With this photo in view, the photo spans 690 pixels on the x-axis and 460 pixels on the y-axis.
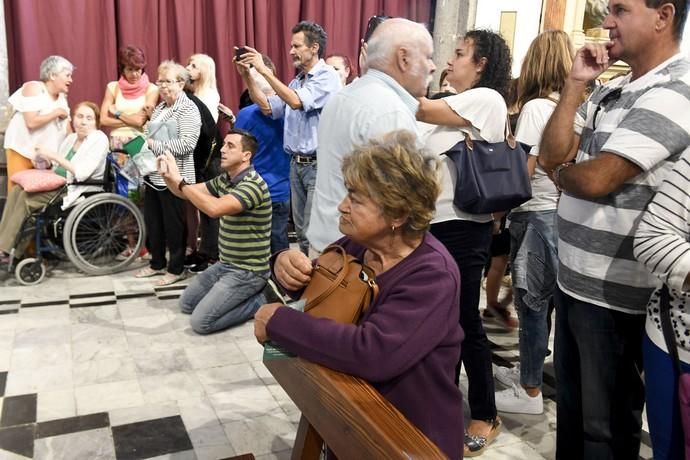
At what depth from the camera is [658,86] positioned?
4.46 feet

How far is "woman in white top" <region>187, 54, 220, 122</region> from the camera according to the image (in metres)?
4.43

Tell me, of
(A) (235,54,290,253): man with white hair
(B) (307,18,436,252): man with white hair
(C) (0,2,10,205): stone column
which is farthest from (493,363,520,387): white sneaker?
(C) (0,2,10,205): stone column

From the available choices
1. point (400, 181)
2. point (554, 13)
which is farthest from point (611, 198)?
point (554, 13)

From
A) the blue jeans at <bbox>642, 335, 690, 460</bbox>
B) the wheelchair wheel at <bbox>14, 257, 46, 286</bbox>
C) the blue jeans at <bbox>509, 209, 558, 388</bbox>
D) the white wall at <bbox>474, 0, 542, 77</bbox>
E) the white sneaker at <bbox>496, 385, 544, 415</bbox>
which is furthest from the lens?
the white wall at <bbox>474, 0, 542, 77</bbox>

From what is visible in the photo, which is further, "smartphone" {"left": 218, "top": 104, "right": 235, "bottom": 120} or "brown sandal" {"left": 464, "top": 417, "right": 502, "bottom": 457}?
"smartphone" {"left": 218, "top": 104, "right": 235, "bottom": 120}

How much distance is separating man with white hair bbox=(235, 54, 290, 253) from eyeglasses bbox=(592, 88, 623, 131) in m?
2.55

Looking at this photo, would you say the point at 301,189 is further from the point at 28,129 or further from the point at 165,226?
the point at 28,129

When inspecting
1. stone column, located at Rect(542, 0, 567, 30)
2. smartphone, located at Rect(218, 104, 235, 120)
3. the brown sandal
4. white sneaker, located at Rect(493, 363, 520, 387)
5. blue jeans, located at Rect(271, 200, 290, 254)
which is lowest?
white sneaker, located at Rect(493, 363, 520, 387)

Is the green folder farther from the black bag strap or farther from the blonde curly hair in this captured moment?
the black bag strap

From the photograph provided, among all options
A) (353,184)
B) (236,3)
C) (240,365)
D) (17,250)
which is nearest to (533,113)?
(353,184)

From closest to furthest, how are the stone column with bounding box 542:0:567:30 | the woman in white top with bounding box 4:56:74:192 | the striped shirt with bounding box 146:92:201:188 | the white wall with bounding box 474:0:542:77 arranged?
the striped shirt with bounding box 146:92:201:188
the woman in white top with bounding box 4:56:74:192
the stone column with bounding box 542:0:567:30
the white wall with bounding box 474:0:542:77

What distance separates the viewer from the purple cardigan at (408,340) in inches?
46.8

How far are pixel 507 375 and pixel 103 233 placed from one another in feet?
9.27

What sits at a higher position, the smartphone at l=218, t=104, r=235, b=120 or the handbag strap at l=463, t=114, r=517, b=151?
the handbag strap at l=463, t=114, r=517, b=151
